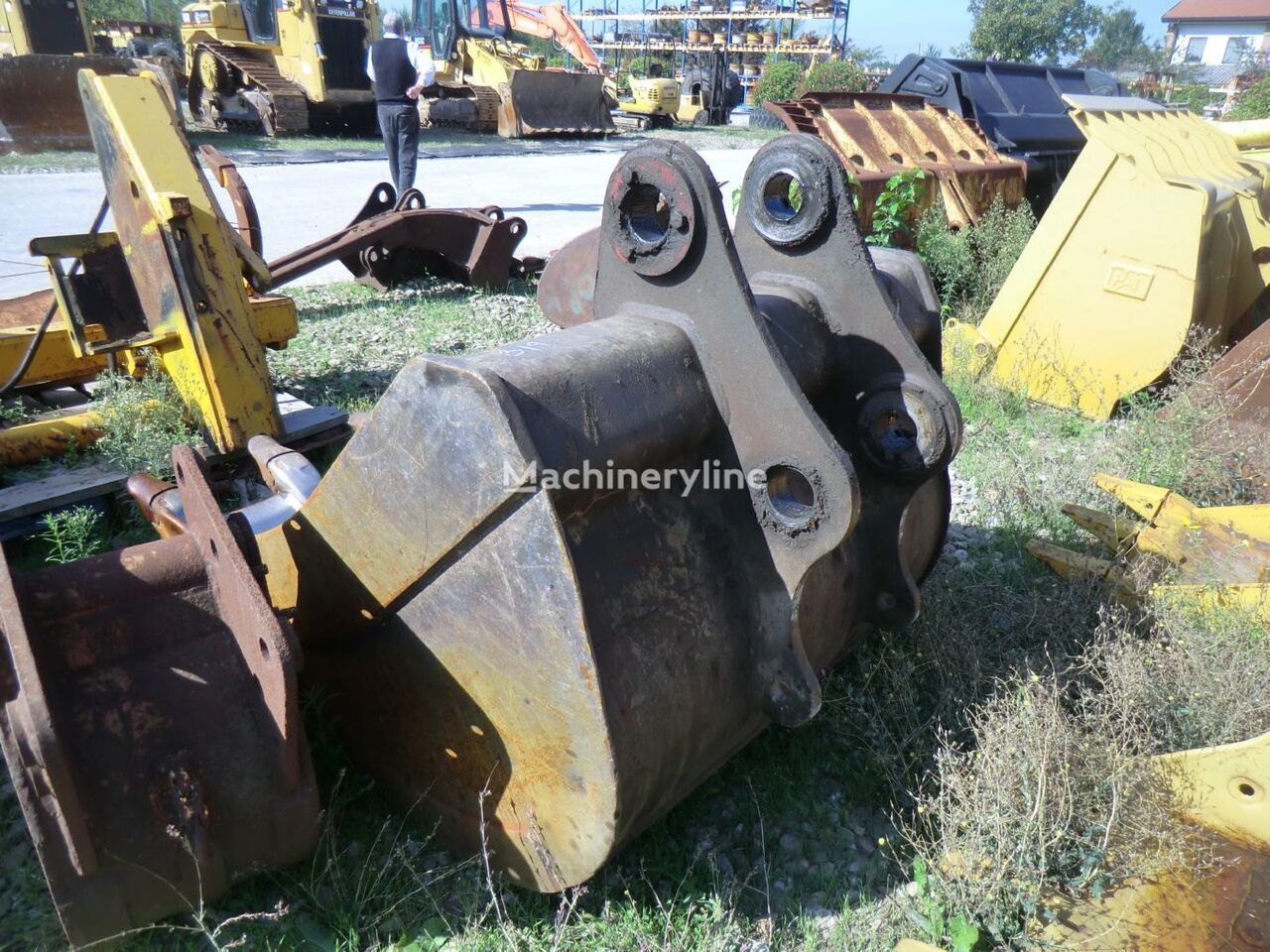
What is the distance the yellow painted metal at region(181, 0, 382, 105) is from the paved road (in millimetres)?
3605

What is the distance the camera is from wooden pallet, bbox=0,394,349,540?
3.16m

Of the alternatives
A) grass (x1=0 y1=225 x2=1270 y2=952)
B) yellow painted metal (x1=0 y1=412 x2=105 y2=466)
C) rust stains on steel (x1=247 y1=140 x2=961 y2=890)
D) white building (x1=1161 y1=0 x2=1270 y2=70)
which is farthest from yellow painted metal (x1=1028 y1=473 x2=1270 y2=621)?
white building (x1=1161 y1=0 x2=1270 y2=70)

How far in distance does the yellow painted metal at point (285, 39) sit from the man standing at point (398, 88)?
29.6 feet

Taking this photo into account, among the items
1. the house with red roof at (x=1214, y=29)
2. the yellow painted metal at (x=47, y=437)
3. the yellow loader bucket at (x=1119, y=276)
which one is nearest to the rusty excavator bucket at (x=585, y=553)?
the yellow painted metal at (x=47, y=437)

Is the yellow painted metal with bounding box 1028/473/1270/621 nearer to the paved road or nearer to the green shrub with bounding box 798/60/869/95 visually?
the paved road

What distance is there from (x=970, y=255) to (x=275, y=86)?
15.7 metres

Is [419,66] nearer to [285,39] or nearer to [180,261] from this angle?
[180,261]

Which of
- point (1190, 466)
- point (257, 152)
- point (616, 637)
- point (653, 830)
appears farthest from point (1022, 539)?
point (257, 152)

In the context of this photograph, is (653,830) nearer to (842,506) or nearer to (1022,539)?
(842,506)

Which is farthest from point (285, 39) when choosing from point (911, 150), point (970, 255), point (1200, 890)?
point (1200, 890)

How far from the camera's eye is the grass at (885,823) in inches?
75.9

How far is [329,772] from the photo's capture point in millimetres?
2227

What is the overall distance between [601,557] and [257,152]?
16669 millimetres

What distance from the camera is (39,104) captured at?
12.2m
